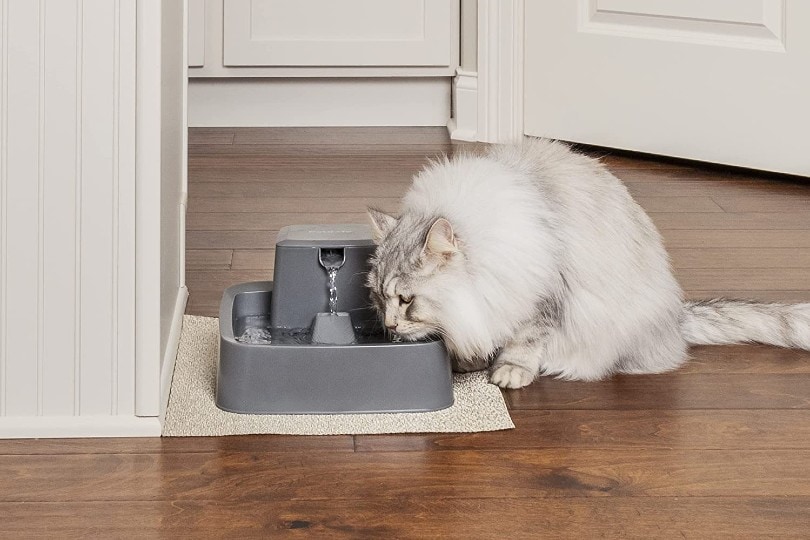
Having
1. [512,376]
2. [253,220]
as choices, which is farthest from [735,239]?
[253,220]

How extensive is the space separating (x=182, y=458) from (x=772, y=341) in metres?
1.10

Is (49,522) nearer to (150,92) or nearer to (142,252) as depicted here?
(142,252)

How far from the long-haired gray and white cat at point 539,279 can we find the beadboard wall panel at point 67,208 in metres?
0.44

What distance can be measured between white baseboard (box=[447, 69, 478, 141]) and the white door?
180mm

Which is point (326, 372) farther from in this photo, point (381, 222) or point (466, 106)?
point (466, 106)

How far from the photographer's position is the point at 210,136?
3.92 m

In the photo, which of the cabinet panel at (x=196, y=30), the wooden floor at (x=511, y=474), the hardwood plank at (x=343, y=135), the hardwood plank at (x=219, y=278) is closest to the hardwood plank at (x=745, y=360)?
the wooden floor at (x=511, y=474)

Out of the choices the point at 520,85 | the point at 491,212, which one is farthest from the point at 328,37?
the point at 491,212

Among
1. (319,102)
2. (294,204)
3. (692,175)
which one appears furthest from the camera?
(319,102)

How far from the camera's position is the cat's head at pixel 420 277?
178cm

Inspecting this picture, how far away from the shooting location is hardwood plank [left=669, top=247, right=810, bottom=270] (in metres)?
2.59

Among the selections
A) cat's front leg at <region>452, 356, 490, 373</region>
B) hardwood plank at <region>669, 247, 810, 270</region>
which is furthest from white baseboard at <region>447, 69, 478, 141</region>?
cat's front leg at <region>452, 356, 490, 373</region>

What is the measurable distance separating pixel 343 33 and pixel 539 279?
227 centimetres

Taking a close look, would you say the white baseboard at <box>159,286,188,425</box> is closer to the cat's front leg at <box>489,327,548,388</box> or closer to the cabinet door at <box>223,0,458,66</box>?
the cat's front leg at <box>489,327,548,388</box>
